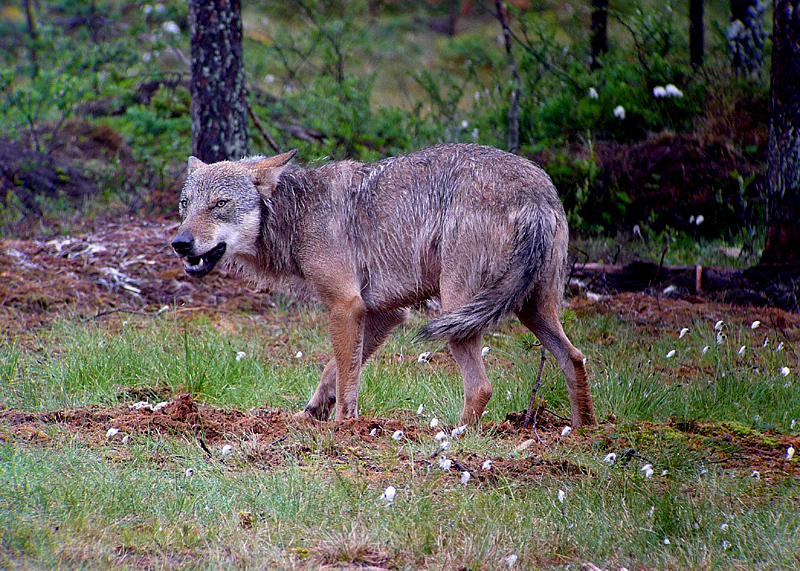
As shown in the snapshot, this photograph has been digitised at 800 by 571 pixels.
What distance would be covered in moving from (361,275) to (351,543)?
2.59 meters

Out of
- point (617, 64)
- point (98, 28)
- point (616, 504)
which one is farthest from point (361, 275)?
point (98, 28)

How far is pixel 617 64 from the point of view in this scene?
41.7 feet

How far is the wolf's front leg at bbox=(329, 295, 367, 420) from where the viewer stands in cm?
566

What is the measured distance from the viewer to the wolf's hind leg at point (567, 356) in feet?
17.8

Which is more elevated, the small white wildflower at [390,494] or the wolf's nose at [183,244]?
the wolf's nose at [183,244]

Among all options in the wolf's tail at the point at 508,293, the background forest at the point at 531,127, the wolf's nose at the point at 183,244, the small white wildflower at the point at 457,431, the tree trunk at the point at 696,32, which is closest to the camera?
the small white wildflower at the point at 457,431

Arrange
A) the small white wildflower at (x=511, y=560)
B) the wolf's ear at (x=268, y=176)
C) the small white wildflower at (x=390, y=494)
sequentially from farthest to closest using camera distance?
the wolf's ear at (x=268, y=176), the small white wildflower at (x=390, y=494), the small white wildflower at (x=511, y=560)

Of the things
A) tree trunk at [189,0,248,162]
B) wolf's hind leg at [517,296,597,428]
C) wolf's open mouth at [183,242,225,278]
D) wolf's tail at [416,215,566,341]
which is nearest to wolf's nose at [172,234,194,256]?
wolf's open mouth at [183,242,225,278]

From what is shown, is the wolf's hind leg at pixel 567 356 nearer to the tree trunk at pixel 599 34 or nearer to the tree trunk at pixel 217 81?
the tree trunk at pixel 217 81

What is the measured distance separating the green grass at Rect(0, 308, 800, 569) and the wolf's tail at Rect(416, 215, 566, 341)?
27.0 inches

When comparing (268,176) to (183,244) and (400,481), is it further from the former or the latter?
(400,481)

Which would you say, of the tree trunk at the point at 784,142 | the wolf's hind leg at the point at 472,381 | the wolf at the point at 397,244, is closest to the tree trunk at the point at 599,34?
the tree trunk at the point at 784,142

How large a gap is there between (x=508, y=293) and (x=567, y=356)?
0.70 m

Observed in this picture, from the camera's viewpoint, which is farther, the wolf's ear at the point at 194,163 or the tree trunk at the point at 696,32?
the tree trunk at the point at 696,32
